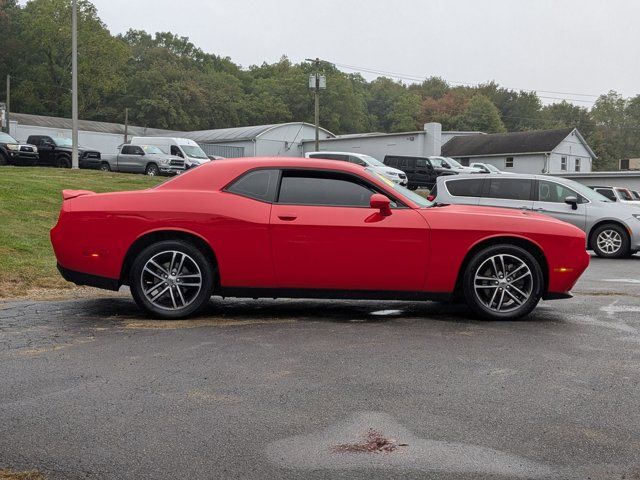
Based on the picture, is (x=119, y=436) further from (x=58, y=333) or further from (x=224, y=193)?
(x=224, y=193)

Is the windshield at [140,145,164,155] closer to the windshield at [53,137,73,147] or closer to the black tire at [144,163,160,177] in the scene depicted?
the black tire at [144,163,160,177]

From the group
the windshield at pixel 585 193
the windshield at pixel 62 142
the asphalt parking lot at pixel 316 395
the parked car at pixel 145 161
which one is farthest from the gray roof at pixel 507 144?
the asphalt parking lot at pixel 316 395

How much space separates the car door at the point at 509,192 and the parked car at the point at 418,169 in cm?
2411

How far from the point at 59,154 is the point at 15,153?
3.10 metres

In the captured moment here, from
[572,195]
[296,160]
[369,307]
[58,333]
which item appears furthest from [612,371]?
[572,195]

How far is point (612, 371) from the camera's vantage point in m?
4.93

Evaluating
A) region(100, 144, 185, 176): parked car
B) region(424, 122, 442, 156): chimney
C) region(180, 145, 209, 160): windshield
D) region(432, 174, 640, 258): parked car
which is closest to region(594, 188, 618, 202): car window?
region(432, 174, 640, 258): parked car

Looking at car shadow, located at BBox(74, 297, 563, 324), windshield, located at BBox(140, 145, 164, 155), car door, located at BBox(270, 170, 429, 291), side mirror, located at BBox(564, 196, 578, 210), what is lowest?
car shadow, located at BBox(74, 297, 563, 324)

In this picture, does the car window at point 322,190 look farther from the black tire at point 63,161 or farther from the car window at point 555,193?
the black tire at point 63,161

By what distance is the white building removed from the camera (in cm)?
5844

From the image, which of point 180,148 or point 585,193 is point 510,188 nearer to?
point 585,193

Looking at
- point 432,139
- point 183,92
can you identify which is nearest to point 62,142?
point 432,139

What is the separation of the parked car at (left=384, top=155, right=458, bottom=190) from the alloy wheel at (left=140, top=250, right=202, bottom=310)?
33244 mm

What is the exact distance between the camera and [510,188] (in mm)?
15039
